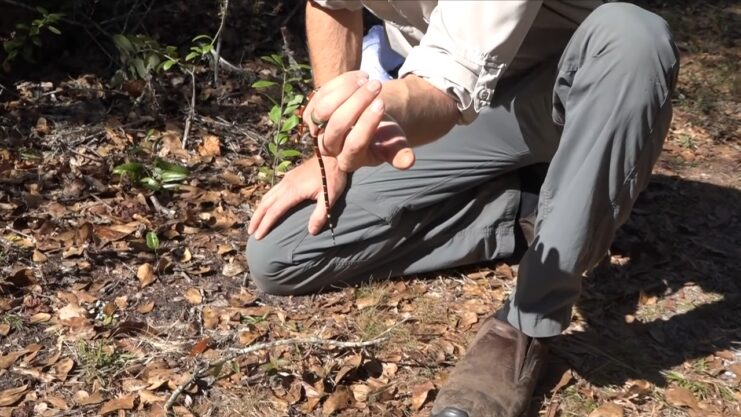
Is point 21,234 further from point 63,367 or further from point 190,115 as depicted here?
point 190,115

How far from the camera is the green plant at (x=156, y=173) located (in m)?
3.05

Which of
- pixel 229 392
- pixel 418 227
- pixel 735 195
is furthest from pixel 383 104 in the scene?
pixel 735 195

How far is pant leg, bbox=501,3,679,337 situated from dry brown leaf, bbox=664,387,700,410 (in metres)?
0.41

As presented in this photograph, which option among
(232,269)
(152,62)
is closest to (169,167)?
(232,269)

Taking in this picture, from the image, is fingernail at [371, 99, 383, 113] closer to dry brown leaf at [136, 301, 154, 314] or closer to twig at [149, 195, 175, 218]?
dry brown leaf at [136, 301, 154, 314]

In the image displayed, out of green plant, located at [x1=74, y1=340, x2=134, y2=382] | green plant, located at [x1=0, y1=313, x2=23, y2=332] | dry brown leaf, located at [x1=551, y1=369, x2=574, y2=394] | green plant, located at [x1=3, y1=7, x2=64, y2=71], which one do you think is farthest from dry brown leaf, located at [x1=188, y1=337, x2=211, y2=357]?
green plant, located at [x1=3, y1=7, x2=64, y2=71]

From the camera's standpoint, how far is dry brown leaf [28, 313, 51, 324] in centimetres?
246

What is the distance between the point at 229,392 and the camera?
2244 mm

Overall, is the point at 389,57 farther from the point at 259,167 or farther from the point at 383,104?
the point at 383,104

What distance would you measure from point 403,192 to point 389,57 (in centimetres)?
59

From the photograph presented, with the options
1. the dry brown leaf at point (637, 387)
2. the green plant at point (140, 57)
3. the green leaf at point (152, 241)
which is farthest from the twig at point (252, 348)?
the green plant at point (140, 57)

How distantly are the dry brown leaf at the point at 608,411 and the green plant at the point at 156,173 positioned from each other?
66.5 inches

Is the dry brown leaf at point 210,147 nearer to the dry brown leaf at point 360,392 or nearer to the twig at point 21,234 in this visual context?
the twig at point 21,234

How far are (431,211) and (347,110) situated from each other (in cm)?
129
